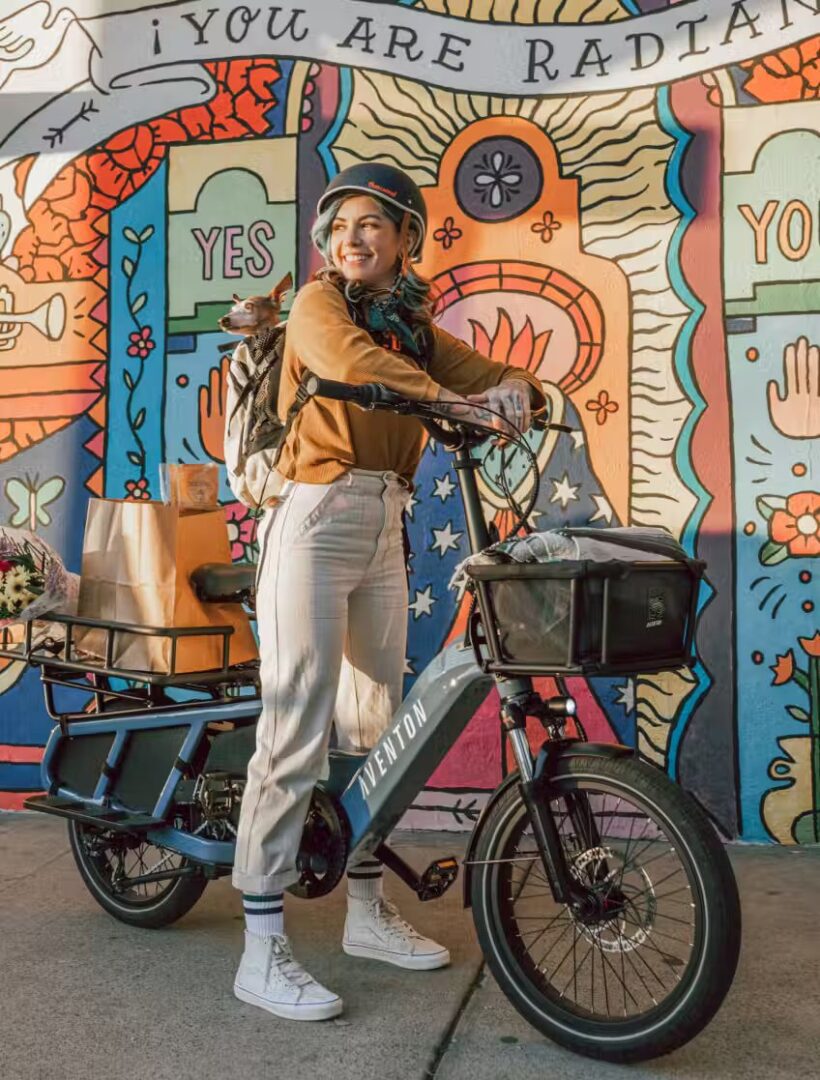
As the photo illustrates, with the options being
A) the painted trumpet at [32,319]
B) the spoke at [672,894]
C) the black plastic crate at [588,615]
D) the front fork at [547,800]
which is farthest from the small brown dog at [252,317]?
the painted trumpet at [32,319]

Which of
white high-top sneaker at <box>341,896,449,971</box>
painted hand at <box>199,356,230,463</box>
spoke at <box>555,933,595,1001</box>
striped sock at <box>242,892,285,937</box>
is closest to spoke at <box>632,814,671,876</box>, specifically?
spoke at <box>555,933,595,1001</box>

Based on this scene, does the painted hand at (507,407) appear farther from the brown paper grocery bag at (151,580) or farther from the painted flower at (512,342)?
the painted flower at (512,342)

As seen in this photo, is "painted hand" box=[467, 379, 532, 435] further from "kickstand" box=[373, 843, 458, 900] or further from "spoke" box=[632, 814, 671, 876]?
"kickstand" box=[373, 843, 458, 900]

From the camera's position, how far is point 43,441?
186 inches

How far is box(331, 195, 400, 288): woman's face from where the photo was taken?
2.74 metres

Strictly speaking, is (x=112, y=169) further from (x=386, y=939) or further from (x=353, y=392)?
(x=386, y=939)

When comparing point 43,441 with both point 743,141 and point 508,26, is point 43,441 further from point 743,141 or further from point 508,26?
point 743,141

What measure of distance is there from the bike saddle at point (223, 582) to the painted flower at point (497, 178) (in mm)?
1908

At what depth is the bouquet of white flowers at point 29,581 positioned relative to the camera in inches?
126

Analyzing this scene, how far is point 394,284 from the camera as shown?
2.82m

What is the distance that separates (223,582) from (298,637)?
0.46 meters

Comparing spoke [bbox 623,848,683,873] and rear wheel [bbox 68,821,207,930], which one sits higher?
spoke [bbox 623,848,683,873]

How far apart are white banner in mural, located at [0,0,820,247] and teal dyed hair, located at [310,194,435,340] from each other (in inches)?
71.6

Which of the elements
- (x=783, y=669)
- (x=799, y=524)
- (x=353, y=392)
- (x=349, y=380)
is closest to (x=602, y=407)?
(x=799, y=524)
